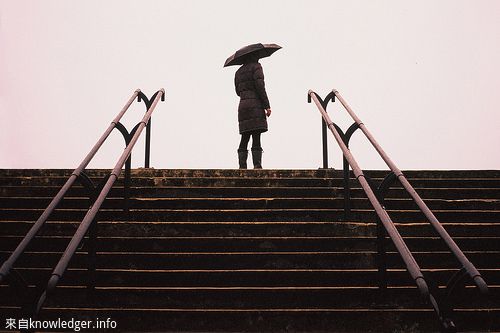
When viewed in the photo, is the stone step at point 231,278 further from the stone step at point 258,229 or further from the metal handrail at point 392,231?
the metal handrail at point 392,231

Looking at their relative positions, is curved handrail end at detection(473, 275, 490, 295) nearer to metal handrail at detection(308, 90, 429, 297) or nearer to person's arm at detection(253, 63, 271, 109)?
metal handrail at detection(308, 90, 429, 297)

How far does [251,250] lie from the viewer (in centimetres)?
385

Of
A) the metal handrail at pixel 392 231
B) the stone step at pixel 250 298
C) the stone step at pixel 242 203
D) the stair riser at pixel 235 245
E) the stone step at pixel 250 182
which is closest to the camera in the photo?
the metal handrail at pixel 392 231

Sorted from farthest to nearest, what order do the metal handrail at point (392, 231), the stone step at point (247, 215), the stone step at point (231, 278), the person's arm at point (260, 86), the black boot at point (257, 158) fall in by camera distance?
1. the person's arm at point (260, 86)
2. the black boot at point (257, 158)
3. the stone step at point (247, 215)
4. the stone step at point (231, 278)
5. the metal handrail at point (392, 231)

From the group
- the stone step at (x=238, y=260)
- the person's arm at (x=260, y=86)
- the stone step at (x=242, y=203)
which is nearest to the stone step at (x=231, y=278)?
the stone step at (x=238, y=260)

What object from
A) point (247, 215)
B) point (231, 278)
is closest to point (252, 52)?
point (247, 215)

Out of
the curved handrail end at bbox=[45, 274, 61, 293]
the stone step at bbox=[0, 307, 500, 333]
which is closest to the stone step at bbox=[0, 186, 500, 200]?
the stone step at bbox=[0, 307, 500, 333]

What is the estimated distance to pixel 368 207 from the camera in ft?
15.0

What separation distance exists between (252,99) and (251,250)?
342 cm

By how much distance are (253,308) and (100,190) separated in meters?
1.31

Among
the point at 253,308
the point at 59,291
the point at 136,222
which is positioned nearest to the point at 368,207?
the point at 253,308

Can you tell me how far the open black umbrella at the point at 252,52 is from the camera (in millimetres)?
6743

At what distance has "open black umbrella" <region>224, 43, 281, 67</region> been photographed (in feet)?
22.1

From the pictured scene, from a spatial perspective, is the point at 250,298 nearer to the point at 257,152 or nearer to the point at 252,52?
the point at 257,152
